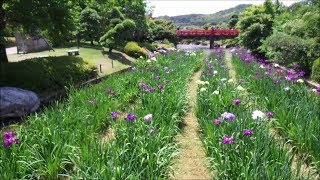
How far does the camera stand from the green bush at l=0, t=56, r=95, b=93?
1057 cm

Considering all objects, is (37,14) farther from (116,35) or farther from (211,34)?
(211,34)

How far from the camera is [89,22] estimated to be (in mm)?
28531

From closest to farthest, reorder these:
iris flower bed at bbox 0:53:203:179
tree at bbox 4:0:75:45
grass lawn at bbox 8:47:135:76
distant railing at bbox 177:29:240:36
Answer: iris flower bed at bbox 0:53:203:179 → tree at bbox 4:0:75:45 → grass lawn at bbox 8:47:135:76 → distant railing at bbox 177:29:240:36

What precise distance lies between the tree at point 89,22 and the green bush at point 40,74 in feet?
50.9

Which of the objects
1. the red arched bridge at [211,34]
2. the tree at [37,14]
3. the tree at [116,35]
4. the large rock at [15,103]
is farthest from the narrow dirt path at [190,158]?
the red arched bridge at [211,34]

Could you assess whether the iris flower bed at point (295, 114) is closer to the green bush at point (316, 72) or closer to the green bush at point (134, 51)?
the green bush at point (316, 72)

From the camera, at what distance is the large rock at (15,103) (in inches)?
340

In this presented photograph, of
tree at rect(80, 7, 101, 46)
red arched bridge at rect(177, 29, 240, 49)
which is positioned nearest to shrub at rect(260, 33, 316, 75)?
tree at rect(80, 7, 101, 46)

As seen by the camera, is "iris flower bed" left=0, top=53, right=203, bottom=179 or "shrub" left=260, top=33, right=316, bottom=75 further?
"shrub" left=260, top=33, right=316, bottom=75

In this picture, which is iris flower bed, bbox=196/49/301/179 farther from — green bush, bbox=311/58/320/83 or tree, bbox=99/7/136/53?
tree, bbox=99/7/136/53

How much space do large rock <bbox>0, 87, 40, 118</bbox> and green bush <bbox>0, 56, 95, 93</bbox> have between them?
1.38 m

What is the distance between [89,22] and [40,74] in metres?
18.3

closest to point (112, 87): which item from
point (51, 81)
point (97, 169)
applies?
point (51, 81)

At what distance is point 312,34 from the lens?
15430mm
